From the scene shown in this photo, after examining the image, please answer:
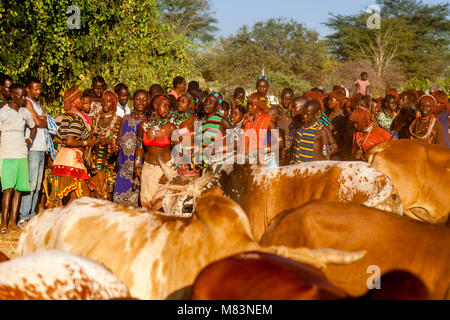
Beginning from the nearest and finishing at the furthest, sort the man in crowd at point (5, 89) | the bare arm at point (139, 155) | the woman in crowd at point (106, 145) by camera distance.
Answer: the bare arm at point (139, 155)
the man in crowd at point (5, 89)
the woman in crowd at point (106, 145)

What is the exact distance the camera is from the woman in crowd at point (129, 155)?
7.63 metres

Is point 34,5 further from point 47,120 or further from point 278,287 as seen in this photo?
point 278,287

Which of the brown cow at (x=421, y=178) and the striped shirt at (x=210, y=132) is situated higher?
the striped shirt at (x=210, y=132)

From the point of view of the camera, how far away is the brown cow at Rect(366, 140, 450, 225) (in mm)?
5904

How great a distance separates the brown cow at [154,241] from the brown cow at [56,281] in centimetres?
40

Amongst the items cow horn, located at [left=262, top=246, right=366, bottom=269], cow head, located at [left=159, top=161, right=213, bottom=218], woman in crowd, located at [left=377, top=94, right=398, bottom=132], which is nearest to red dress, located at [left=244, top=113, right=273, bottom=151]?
cow head, located at [left=159, top=161, right=213, bottom=218]

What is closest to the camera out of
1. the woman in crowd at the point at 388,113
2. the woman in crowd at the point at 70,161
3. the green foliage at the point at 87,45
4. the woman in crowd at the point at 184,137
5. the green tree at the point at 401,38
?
the woman in crowd at the point at 184,137

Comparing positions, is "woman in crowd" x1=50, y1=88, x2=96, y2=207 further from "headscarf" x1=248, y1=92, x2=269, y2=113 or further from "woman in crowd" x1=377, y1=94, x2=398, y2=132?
"woman in crowd" x1=377, y1=94, x2=398, y2=132

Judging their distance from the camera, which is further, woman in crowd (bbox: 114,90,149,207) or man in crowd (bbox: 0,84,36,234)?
woman in crowd (bbox: 114,90,149,207)

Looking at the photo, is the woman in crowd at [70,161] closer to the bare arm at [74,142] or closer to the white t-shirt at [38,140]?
the bare arm at [74,142]

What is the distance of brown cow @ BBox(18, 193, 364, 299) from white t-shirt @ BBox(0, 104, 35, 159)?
4481 mm

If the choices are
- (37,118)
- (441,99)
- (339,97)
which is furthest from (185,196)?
(339,97)

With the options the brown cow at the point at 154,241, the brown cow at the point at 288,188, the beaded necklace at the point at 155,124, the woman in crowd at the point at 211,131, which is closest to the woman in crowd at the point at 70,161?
the beaded necklace at the point at 155,124
